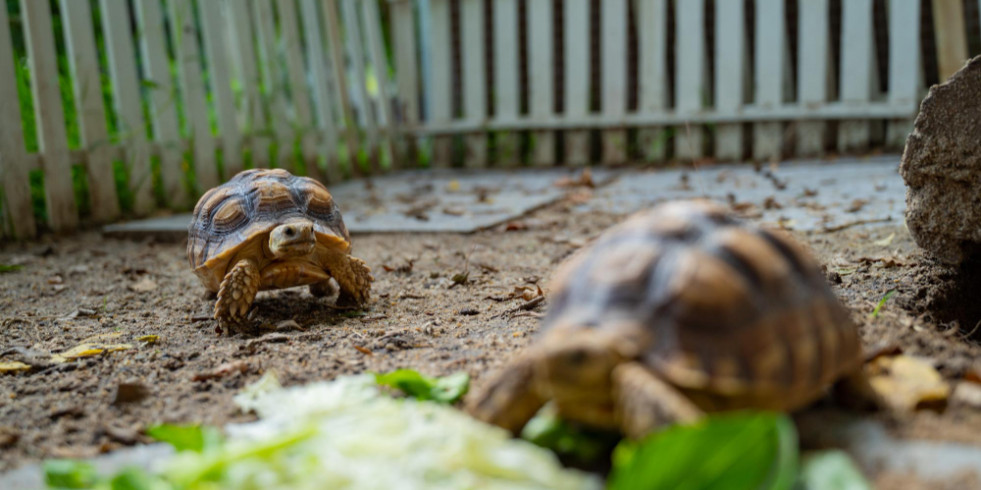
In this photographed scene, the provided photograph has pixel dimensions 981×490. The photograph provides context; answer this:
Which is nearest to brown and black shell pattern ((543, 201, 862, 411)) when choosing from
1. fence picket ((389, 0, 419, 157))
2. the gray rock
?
the gray rock

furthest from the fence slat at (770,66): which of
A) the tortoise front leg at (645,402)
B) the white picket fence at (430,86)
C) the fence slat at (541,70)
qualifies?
the tortoise front leg at (645,402)

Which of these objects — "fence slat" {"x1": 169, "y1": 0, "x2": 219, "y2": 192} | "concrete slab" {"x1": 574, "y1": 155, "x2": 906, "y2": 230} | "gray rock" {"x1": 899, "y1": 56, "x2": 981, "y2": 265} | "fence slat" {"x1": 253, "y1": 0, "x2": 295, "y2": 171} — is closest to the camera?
"gray rock" {"x1": 899, "y1": 56, "x2": 981, "y2": 265}

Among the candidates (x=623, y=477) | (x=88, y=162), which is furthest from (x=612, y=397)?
(x=88, y=162)

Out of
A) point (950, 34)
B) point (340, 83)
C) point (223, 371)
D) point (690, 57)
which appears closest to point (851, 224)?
point (223, 371)

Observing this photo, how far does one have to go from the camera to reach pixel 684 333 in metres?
1.45

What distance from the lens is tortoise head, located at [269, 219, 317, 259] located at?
2965mm

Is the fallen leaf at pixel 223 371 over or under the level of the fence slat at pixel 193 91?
under

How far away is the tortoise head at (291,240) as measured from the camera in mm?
2965

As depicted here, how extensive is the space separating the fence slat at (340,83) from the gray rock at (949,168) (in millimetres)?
5566

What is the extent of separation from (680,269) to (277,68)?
19.0 ft

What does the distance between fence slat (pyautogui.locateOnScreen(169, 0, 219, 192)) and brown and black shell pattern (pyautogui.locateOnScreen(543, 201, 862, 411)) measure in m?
4.79

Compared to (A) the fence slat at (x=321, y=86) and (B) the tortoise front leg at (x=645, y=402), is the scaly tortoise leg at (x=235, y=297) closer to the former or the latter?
(B) the tortoise front leg at (x=645, y=402)

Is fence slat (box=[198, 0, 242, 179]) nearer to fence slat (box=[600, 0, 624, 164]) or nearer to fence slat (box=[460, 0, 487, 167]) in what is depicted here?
fence slat (box=[460, 0, 487, 167])

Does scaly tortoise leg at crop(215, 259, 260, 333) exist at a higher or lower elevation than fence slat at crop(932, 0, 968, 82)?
lower
